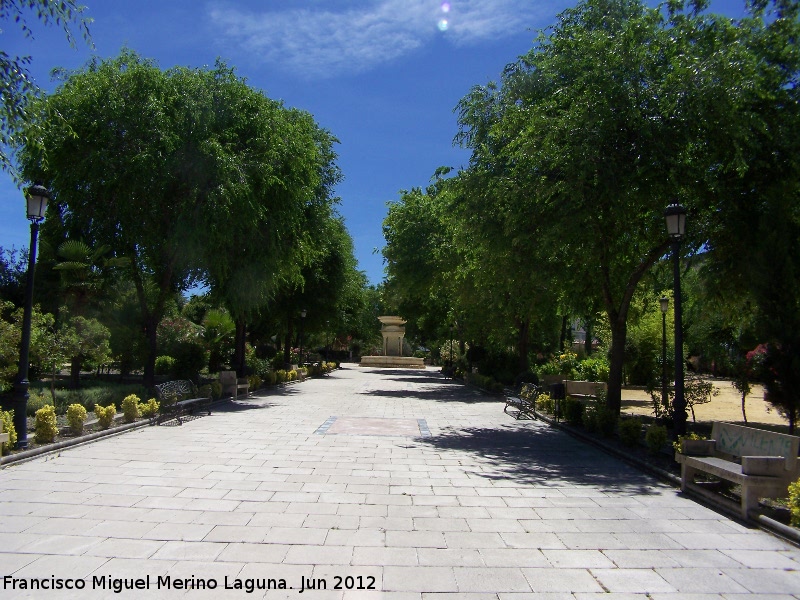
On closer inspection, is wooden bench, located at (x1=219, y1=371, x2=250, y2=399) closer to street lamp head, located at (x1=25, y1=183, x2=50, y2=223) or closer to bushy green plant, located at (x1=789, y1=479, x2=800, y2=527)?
street lamp head, located at (x1=25, y1=183, x2=50, y2=223)

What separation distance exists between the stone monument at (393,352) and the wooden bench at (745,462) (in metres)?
52.8

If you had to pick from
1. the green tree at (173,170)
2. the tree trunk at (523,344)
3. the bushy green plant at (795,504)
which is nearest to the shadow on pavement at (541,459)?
the bushy green plant at (795,504)

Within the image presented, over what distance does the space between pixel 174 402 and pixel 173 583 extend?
11.1 metres

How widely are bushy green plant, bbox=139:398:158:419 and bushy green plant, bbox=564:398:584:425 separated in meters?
9.96

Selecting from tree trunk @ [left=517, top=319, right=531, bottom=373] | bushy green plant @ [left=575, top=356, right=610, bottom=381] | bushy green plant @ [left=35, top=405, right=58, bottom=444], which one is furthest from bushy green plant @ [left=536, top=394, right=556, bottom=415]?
bushy green plant @ [left=35, top=405, right=58, bottom=444]

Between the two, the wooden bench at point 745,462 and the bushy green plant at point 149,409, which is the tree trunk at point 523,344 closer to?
the bushy green plant at point 149,409

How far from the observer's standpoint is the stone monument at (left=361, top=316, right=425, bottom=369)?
61062mm

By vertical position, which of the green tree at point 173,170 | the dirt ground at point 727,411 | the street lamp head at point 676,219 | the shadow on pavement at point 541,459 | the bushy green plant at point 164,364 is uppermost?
the green tree at point 173,170

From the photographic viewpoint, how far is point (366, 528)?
6.13 metres

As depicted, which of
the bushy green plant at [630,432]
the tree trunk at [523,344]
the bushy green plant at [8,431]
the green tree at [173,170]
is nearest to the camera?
the bushy green plant at [8,431]

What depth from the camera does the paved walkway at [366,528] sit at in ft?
15.5

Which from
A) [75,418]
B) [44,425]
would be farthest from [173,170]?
[44,425]

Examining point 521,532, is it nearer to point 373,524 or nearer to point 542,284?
point 373,524

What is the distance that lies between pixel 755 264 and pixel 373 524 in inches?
363
